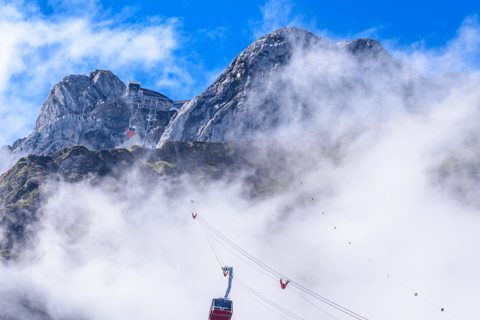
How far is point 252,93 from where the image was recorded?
542 feet

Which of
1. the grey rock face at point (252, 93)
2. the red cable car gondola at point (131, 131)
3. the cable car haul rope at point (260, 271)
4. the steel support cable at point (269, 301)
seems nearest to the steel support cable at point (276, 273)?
the cable car haul rope at point (260, 271)

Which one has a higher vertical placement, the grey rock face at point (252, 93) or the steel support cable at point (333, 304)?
the grey rock face at point (252, 93)

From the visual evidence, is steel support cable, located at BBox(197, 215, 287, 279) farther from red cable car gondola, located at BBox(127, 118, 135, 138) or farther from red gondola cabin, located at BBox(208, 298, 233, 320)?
red cable car gondola, located at BBox(127, 118, 135, 138)

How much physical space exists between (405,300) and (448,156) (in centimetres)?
5436

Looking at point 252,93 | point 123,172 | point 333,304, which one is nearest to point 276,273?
point 333,304

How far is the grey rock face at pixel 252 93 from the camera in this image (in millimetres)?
158750

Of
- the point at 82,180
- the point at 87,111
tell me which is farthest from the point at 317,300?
the point at 87,111

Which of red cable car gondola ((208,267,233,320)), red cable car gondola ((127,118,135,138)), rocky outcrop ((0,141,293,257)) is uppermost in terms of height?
red cable car gondola ((127,118,135,138))

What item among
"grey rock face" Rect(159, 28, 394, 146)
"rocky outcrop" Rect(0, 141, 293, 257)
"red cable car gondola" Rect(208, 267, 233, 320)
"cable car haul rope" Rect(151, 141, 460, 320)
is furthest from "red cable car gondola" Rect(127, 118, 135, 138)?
"red cable car gondola" Rect(208, 267, 233, 320)

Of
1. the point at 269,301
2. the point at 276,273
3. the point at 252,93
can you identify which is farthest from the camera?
the point at 252,93

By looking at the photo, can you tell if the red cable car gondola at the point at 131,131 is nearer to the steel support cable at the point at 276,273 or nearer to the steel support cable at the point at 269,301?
the steel support cable at the point at 276,273

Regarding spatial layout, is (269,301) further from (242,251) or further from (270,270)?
(242,251)

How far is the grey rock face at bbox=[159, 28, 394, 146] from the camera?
159 meters

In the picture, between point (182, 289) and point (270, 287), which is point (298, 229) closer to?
point (270, 287)
